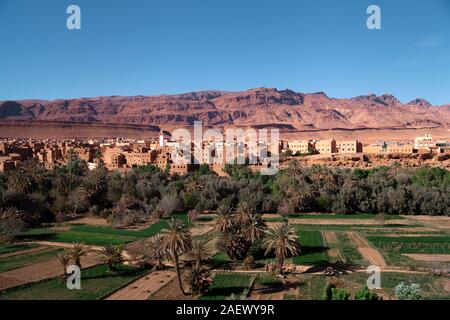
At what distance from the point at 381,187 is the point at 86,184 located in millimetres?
25389

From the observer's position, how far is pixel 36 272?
69.0ft

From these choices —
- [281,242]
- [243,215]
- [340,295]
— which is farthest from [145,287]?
[340,295]

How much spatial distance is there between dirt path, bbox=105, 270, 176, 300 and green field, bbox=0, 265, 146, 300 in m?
0.39

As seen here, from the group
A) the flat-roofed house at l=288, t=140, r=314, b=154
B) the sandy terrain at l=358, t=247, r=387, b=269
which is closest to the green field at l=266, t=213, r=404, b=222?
the sandy terrain at l=358, t=247, r=387, b=269

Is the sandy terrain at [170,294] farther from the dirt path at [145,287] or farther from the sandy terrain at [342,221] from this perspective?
the sandy terrain at [342,221]

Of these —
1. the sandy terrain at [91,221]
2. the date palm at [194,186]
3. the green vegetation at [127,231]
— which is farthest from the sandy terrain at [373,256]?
the date palm at [194,186]

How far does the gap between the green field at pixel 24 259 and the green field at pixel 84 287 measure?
3376mm

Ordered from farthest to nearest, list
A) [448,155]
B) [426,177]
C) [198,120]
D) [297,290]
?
[198,120] → [448,155] → [426,177] → [297,290]

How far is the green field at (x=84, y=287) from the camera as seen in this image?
17.7 meters

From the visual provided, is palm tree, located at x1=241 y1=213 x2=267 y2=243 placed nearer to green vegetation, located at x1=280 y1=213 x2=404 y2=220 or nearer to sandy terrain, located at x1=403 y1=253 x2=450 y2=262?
sandy terrain, located at x1=403 y1=253 x2=450 y2=262

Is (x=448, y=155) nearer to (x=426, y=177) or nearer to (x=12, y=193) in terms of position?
(x=426, y=177)

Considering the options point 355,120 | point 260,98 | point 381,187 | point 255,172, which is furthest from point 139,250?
point 260,98

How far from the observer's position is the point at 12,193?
110ft

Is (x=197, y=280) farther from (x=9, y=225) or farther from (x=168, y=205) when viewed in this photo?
(x=168, y=205)
